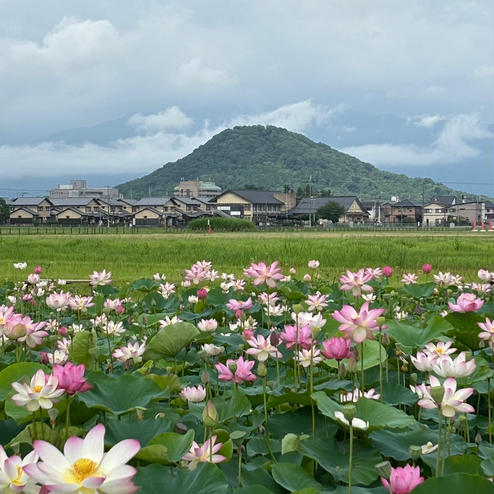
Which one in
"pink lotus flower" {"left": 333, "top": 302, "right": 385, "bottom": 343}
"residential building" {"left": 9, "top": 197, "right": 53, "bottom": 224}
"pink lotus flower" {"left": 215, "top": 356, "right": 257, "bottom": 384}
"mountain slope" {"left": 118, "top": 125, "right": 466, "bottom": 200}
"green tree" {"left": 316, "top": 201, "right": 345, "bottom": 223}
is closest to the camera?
"pink lotus flower" {"left": 333, "top": 302, "right": 385, "bottom": 343}

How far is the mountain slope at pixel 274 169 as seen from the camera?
13450 centimetres

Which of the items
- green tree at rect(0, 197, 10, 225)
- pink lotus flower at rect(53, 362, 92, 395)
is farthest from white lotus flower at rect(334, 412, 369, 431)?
green tree at rect(0, 197, 10, 225)

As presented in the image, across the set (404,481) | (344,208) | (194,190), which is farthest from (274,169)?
(404,481)

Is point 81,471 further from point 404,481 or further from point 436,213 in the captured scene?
point 436,213

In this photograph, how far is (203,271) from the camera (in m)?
3.55

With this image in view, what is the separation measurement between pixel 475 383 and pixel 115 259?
50.2 feet

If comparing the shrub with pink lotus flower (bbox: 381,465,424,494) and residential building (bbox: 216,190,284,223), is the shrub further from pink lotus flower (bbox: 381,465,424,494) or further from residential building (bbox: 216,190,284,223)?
pink lotus flower (bbox: 381,465,424,494)

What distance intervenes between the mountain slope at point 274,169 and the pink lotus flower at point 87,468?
128 metres

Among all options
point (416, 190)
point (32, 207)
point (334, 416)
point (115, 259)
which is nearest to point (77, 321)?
point (334, 416)

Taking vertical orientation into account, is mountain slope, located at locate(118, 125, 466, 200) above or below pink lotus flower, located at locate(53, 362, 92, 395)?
above

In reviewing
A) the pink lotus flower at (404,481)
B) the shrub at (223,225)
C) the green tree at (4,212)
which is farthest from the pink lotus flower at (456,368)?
the green tree at (4,212)

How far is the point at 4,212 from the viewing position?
6366 centimetres

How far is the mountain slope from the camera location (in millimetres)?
134500

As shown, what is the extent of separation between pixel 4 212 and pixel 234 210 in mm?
27292
